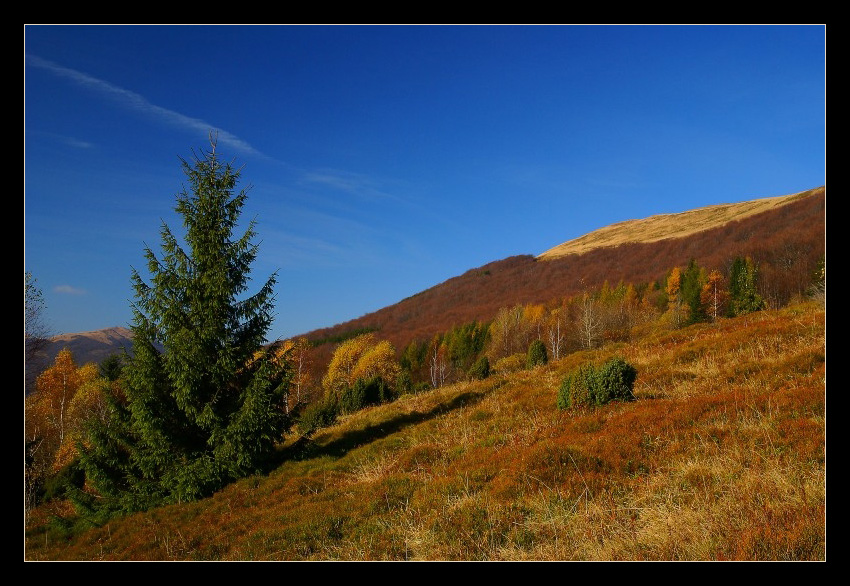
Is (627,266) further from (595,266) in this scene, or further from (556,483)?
(556,483)

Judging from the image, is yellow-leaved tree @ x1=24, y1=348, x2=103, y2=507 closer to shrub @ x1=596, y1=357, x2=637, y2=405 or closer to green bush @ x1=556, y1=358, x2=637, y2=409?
green bush @ x1=556, y1=358, x2=637, y2=409

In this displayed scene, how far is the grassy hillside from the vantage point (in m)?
4.32

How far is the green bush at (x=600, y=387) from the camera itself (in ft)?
34.7

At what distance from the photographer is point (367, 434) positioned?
14.2 m

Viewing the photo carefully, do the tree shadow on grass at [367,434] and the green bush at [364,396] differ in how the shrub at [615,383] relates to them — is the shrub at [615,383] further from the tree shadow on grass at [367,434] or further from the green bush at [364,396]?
the green bush at [364,396]

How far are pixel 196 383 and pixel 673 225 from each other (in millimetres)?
197219

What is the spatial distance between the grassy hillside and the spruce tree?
3.08 feet

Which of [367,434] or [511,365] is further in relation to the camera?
[511,365]

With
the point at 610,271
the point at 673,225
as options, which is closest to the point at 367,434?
the point at 610,271

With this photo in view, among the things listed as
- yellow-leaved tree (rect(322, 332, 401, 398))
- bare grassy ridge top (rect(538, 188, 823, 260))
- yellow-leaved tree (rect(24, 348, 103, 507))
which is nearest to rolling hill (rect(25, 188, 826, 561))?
yellow-leaved tree (rect(24, 348, 103, 507))

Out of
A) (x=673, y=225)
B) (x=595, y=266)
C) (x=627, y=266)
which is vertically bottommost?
(x=627, y=266)

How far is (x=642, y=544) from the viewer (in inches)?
162

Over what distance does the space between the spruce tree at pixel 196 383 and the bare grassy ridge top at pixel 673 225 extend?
159 metres

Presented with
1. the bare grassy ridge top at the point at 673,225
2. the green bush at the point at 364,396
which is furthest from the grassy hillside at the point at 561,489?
the bare grassy ridge top at the point at 673,225
